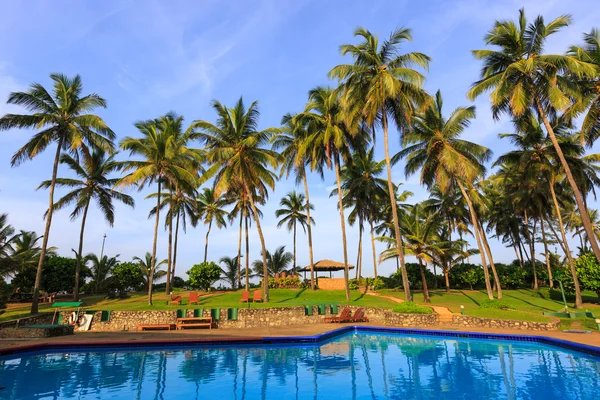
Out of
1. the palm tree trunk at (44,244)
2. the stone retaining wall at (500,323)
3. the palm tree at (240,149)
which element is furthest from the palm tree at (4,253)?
the stone retaining wall at (500,323)

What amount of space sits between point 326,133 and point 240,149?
6.40 metres

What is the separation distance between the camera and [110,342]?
14.3 meters

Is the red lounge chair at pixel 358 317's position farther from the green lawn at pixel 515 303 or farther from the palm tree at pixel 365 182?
the palm tree at pixel 365 182

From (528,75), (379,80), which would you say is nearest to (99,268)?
(379,80)

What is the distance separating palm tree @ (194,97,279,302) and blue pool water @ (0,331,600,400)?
39.4 feet

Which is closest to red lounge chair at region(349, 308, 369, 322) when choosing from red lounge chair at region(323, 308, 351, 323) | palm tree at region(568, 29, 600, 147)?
red lounge chair at region(323, 308, 351, 323)

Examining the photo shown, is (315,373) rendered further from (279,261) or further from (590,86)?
(279,261)

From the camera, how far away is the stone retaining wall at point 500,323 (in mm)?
15555

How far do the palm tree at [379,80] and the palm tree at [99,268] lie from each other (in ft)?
108

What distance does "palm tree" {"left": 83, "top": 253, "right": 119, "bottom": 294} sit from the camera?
123 ft

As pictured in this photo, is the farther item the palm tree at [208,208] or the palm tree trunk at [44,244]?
the palm tree at [208,208]

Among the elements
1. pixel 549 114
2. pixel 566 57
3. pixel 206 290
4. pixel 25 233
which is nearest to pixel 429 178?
pixel 549 114

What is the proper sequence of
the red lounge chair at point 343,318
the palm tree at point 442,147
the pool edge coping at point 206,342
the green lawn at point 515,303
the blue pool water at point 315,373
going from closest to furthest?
1. the blue pool water at point 315,373
2. the pool edge coping at point 206,342
3. the green lawn at point 515,303
4. the red lounge chair at point 343,318
5. the palm tree at point 442,147

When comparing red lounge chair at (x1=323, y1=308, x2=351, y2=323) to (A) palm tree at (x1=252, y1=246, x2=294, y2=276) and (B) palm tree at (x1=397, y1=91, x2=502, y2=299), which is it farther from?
(A) palm tree at (x1=252, y1=246, x2=294, y2=276)
